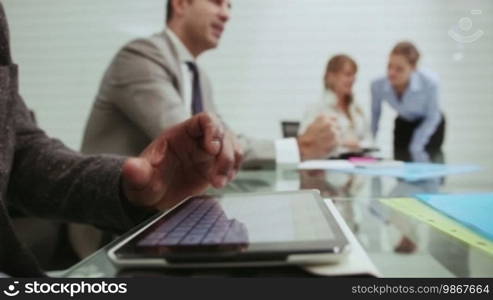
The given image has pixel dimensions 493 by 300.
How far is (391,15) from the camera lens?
2785 millimetres

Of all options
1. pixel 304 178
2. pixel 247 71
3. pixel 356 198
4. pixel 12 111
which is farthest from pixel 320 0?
pixel 12 111

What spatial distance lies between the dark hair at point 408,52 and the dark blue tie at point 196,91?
1.75 meters

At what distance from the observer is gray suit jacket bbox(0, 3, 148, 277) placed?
317 mm

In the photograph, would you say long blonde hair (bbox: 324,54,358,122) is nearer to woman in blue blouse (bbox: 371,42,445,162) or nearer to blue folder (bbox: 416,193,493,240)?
woman in blue blouse (bbox: 371,42,445,162)

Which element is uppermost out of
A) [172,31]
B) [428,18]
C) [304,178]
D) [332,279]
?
[428,18]

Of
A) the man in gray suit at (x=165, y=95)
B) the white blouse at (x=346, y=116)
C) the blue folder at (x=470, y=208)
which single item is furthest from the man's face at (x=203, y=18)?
the white blouse at (x=346, y=116)

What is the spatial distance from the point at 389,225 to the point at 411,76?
219cm

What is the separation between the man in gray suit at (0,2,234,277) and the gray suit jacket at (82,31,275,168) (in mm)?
362

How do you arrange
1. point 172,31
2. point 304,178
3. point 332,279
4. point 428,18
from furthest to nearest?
point 428,18 → point 172,31 → point 304,178 → point 332,279

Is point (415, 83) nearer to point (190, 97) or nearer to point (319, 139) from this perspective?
point (319, 139)

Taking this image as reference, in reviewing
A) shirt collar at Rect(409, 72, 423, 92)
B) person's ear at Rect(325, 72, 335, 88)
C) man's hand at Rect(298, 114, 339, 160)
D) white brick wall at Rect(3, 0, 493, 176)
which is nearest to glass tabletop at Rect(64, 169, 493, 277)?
man's hand at Rect(298, 114, 339, 160)

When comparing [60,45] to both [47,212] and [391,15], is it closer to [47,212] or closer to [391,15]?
[391,15]

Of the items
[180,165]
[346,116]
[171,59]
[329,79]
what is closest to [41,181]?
[180,165]

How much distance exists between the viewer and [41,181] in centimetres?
43
